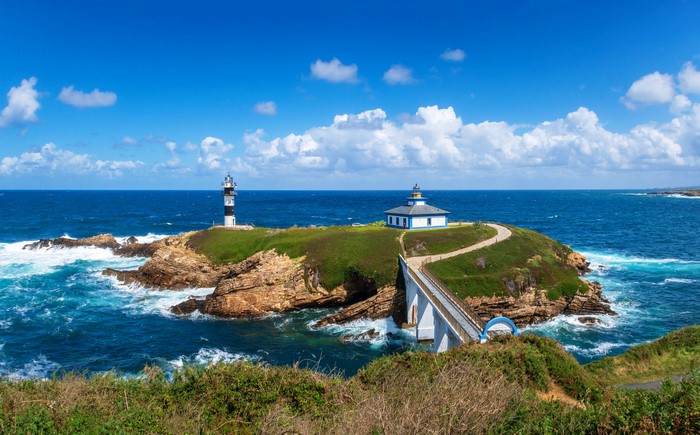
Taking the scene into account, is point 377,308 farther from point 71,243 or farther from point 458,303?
point 71,243

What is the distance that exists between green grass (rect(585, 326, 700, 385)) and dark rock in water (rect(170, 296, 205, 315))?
3333 cm

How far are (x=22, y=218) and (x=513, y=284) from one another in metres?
128

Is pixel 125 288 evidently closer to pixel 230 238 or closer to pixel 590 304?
pixel 230 238

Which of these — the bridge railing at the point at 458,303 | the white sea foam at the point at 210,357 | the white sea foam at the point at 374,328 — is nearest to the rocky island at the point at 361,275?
the white sea foam at the point at 374,328

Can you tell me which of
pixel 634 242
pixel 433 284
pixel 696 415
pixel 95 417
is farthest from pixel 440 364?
pixel 634 242

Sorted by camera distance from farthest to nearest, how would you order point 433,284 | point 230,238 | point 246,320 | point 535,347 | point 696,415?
point 230,238 < point 246,320 < point 433,284 < point 535,347 < point 696,415

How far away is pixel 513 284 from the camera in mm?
39406

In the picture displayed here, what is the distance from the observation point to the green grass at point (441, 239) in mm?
47188

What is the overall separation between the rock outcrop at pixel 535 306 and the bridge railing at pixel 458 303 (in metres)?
4.35

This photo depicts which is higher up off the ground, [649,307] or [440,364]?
[440,364]

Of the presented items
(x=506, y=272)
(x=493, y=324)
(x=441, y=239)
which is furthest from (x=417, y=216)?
(x=493, y=324)

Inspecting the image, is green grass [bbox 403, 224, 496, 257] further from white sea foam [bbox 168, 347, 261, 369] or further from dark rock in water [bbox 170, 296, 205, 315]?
dark rock in water [bbox 170, 296, 205, 315]

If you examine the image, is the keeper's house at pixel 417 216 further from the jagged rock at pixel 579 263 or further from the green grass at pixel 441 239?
the jagged rock at pixel 579 263

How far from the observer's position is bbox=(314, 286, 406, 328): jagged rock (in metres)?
38.2
